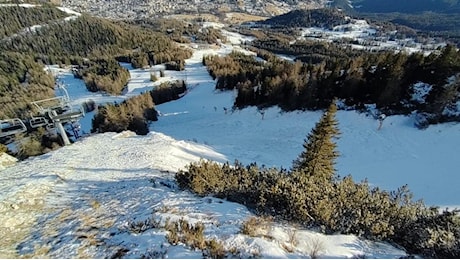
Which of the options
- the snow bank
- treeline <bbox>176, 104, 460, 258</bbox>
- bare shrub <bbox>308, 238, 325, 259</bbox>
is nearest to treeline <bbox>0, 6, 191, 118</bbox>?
the snow bank

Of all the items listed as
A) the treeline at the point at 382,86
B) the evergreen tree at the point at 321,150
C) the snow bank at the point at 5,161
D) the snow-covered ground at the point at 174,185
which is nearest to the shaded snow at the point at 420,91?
the treeline at the point at 382,86

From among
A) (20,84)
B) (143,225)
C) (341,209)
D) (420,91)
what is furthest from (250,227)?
(20,84)

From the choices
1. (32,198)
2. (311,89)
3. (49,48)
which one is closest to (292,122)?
(311,89)

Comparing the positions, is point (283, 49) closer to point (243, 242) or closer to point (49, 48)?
point (49, 48)

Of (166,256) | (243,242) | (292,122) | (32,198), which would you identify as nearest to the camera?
(166,256)

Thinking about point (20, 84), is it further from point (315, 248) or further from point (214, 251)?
point (315, 248)

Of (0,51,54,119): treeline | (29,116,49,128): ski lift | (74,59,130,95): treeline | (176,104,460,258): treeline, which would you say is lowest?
(0,51,54,119): treeline

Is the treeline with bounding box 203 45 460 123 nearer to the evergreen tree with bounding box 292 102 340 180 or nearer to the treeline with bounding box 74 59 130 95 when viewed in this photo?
the evergreen tree with bounding box 292 102 340 180

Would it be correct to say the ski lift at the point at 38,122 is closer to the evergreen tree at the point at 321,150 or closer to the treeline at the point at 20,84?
the evergreen tree at the point at 321,150

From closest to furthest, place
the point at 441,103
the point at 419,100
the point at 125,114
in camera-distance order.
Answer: the point at 441,103
the point at 419,100
the point at 125,114
